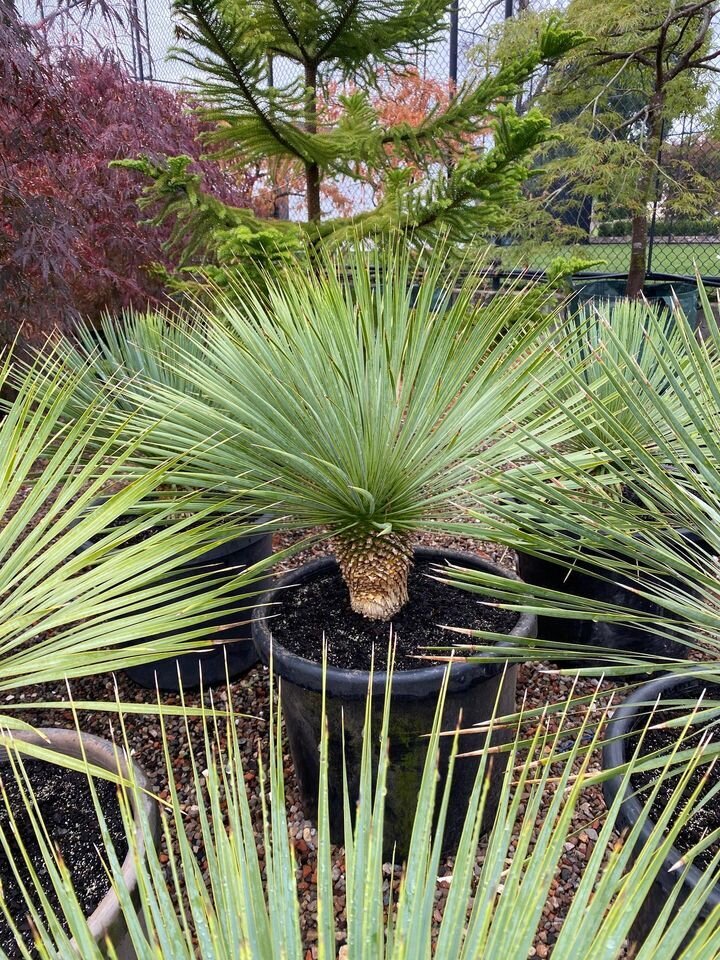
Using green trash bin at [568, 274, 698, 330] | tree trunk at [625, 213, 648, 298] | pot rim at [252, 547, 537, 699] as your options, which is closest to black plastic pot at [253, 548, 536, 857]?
pot rim at [252, 547, 537, 699]

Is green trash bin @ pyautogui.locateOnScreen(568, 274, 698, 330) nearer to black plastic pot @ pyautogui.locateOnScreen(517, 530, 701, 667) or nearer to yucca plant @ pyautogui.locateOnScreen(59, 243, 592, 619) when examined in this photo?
black plastic pot @ pyautogui.locateOnScreen(517, 530, 701, 667)

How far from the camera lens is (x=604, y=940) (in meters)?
0.42

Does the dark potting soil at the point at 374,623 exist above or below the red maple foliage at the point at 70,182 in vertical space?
below

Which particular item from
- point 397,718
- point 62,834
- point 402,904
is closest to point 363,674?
point 397,718

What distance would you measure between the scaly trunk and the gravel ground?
0.35m

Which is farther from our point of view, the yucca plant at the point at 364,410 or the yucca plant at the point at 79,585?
the yucca plant at the point at 364,410

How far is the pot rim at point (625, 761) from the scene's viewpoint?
819 millimetres

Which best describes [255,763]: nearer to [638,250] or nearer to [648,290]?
[638,250]

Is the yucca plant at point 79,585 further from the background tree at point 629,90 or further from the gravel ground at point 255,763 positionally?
the background tree at point 629,90

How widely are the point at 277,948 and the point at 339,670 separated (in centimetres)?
74

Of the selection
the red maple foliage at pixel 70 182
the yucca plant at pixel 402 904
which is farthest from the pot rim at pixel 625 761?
the red maple foliage at pixel 70 182

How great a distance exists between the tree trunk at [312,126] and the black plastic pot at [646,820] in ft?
6.96

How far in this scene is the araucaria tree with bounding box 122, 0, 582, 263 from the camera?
1799mm

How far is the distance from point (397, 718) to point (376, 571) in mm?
285
